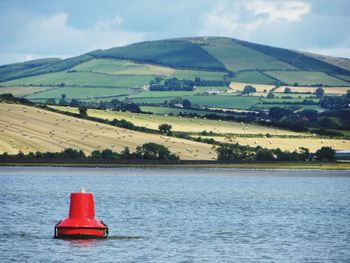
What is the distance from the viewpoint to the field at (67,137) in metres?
137

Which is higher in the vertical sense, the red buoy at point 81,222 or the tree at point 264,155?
the tree at point 264,155

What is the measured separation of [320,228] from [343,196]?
31010 millimetres

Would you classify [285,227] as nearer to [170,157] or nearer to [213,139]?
[170,157]

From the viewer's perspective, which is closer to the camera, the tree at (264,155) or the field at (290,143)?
the tree at (264,155)

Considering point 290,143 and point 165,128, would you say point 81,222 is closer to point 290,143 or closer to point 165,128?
point 290,143

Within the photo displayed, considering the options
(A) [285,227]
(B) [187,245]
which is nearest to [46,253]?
(B) [187,245]

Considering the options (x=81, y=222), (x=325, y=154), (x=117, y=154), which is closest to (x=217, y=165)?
(x=117, y=154)

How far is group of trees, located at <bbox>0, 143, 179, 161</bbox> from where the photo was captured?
13288 centimetres

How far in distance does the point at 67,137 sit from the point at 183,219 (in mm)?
80976

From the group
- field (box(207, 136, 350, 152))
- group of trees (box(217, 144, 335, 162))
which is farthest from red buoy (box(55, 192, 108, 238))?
field (box(207, 136, 350, 152))

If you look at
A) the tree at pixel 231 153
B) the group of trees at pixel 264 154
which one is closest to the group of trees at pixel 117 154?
the tree at pixel 231 153

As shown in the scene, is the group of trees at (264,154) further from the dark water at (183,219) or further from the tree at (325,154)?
the dark water at (183,219)

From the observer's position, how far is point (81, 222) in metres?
49.2

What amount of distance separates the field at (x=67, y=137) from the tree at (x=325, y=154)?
13.2m
